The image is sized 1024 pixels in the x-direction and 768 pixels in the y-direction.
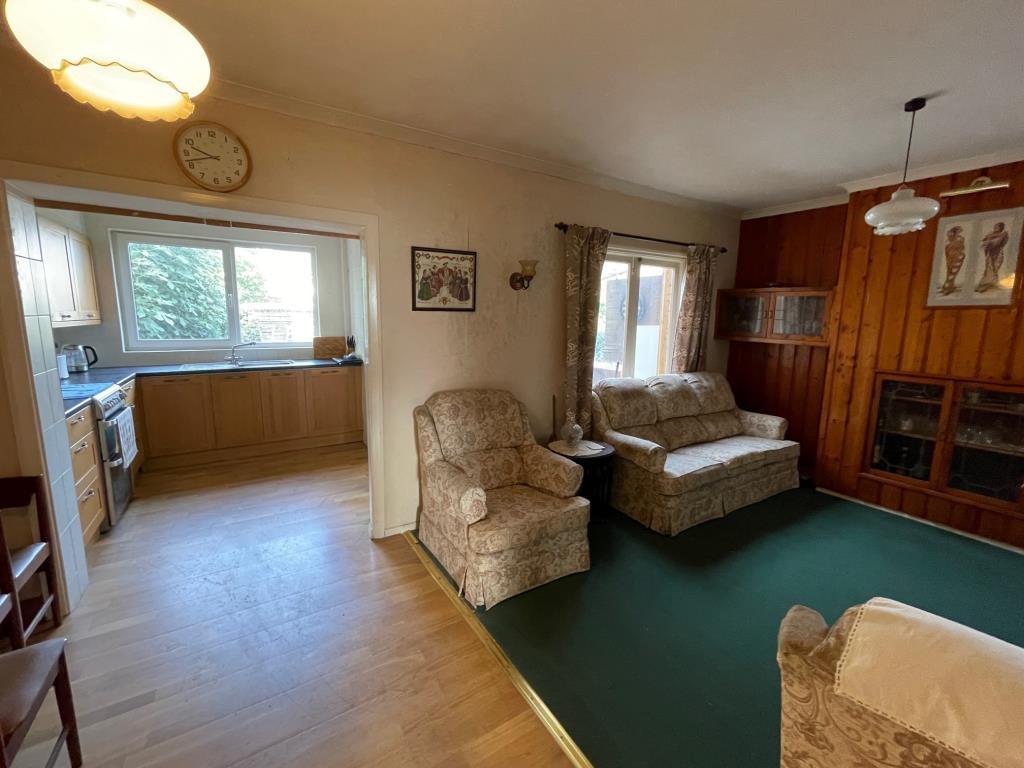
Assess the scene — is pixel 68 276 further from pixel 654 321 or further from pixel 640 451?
pixel 654 321

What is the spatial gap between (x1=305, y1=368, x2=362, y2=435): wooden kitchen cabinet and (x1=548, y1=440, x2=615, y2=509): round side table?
109 inches

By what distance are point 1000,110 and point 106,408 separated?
18.4ft

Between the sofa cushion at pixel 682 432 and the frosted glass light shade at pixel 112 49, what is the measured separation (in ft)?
11.6

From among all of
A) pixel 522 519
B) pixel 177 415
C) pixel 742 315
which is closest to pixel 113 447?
pixel 177 415

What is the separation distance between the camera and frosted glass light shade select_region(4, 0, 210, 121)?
30.6 inches

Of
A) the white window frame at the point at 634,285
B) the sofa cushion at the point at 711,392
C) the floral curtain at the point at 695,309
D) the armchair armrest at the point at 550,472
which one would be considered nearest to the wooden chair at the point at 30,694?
the armchair armrest at the point at 550,472

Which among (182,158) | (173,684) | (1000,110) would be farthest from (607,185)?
(173,684)

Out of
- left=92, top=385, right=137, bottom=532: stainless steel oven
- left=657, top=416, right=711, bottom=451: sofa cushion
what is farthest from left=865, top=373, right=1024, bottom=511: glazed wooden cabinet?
left=92, top=385, right=137, bottom=532: stainless steel oven

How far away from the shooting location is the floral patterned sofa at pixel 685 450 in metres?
2.96

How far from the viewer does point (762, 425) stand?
387 cm

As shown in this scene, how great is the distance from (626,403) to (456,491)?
1811mm

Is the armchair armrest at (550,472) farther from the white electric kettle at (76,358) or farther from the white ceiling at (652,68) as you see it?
the white electric kettle at (76,358)

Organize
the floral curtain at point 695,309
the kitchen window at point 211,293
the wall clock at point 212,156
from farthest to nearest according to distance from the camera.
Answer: the kitchen window at point 211,293, the floral curtain at point 695,309, the wall clock at point 212,156

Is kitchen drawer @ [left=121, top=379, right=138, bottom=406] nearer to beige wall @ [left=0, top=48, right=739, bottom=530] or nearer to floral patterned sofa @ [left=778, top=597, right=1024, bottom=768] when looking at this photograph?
beige wall @ [left=0, top=48, right=739, bottom=530]
